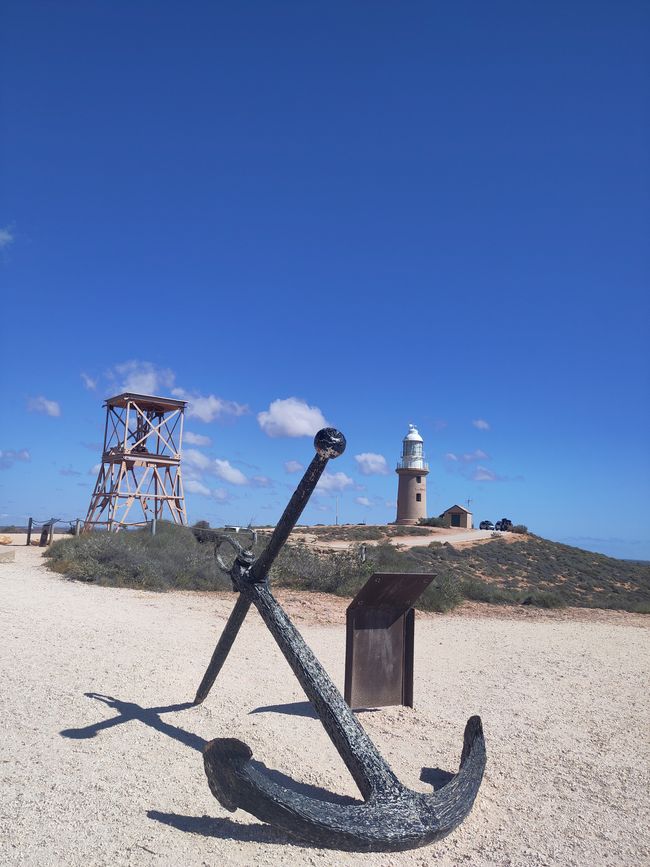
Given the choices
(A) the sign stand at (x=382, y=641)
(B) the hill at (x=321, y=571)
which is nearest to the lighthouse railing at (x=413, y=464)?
(B) the hill at (x=321, y=571)

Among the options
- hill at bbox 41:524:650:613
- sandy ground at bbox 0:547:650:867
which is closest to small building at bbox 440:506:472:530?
hill at bbox 41:524:650:613

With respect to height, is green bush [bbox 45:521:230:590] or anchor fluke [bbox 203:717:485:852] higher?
green bush [bbox 45:521:230:590]

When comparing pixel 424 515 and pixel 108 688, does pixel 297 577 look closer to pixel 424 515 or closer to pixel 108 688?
pixel 108 688

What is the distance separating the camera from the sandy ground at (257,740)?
322 cm

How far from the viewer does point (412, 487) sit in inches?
1780

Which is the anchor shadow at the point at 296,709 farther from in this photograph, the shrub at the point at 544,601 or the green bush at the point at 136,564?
the shrub at the point at 544,601

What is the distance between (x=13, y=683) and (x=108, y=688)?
2.47ft

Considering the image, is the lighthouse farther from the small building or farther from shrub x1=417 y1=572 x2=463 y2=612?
shrub x1=417 y1=572 x2=463 y2=612

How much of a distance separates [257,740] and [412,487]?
135 feet

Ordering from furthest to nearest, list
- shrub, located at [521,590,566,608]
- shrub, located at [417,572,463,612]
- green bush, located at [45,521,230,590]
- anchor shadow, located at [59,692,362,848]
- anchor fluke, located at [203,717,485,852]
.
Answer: shrub, located at [521,590,566,608] → shrub, located at [417,572,463,612] → green bush, located at [45,521,230,590] → anchor shadow, located at [59,692,362,848] → anchor fluke, located at [203,717,485,852]

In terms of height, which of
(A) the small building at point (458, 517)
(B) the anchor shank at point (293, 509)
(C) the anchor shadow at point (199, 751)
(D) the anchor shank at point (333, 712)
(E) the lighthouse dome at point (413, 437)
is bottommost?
(C) the anchor shadow at point (199, 751)

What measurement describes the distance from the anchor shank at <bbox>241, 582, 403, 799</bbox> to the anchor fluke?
0.10m

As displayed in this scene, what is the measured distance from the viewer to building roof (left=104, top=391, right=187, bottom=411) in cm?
1956

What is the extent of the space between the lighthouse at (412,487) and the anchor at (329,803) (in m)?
41.1
